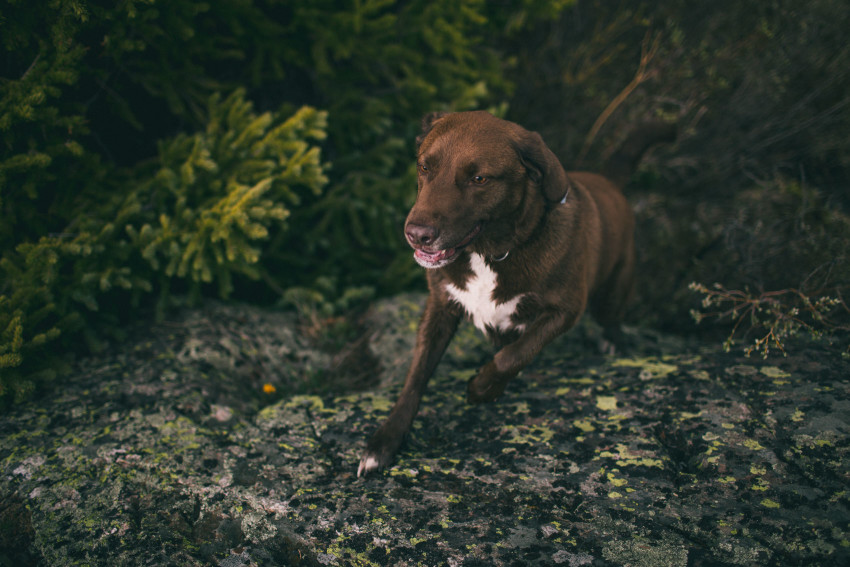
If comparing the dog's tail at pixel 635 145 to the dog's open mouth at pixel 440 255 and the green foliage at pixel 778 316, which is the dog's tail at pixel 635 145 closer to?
the green foliage at pixel 778 316

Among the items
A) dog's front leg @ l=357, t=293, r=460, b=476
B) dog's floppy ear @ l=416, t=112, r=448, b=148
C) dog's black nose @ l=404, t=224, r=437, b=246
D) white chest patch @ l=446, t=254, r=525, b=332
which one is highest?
dog's floppy ear @ l=416, t=112, r=448, b=148

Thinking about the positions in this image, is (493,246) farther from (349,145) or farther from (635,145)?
(349,145)

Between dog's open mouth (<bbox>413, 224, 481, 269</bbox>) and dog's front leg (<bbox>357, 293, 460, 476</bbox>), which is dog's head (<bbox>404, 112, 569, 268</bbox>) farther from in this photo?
dog's front leg (<bbox>357, 293, 460, 476</bbox>)

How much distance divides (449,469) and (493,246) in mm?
1202

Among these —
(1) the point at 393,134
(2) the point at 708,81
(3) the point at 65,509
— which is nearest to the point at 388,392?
(3) the point at 65,509

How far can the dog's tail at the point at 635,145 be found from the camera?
3.93m

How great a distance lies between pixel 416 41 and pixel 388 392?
321cm

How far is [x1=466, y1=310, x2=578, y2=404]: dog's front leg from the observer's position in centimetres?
Answer: 263

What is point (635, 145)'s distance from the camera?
3992 mm

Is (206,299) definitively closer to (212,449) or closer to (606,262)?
(212,449)

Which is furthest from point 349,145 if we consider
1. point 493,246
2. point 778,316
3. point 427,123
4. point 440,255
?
point 778,316

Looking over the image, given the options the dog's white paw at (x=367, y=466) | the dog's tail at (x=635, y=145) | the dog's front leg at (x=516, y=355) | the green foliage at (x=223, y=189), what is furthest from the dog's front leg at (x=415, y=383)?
the dog's tail at (x=635, y=145)

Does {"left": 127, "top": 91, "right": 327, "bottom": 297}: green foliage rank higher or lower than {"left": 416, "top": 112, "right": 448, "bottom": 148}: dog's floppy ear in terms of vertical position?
lower

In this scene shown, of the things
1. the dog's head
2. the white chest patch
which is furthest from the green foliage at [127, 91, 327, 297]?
the white chest patch
